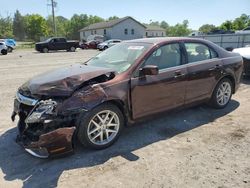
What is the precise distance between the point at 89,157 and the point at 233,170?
1947 mm

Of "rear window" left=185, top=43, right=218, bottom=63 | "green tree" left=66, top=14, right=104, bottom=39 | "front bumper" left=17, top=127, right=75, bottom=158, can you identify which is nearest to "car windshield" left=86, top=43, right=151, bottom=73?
"rear window" left=185, top=43, right=218, bottom=63

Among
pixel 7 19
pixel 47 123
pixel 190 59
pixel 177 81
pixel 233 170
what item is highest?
pixel 7 19

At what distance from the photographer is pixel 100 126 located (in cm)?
410

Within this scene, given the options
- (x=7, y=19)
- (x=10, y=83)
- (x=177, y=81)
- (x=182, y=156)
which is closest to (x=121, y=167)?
(x=182, y=156)

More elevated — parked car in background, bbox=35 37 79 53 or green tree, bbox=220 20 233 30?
green tree, bbox=220 20 233 30

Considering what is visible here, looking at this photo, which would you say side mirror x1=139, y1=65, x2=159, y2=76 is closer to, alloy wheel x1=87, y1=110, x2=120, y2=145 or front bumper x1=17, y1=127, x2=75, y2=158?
alloy wheel x1=87, y1=110, x2=120, y2=145

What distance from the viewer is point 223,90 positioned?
5941mm

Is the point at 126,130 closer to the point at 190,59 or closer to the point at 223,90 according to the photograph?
the point at 190,59

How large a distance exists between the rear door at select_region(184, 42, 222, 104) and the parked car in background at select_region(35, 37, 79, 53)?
27679 mm

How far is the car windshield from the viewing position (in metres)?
4.59

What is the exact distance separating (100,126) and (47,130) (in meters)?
0.78

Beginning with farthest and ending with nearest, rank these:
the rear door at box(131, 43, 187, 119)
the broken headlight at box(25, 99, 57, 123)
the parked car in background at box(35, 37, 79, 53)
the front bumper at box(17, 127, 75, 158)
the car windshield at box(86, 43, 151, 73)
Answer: the parked car in background at box(35, 37, 79, 53) → the car windshield at box(86, 43, 151, 73) → the rear door at box(131, 43, 187, 119) → the broken headlight at box(25, 99, 57, 123) → the front bumper at box(17, 127, 75, 158)

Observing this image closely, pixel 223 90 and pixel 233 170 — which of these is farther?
pixel 223 90

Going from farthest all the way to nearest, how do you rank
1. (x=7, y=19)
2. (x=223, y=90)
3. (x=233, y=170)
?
(x=7, y=19), (x=223, y=90), (x=233, y=170)
